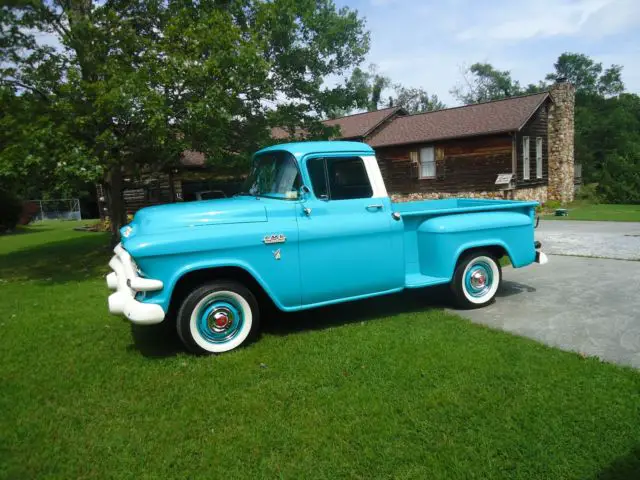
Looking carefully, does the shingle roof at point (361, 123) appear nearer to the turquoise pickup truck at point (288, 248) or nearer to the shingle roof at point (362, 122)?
the shingle roof at point (362, 122)

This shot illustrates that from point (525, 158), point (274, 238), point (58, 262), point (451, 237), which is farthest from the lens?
point (525, 158)

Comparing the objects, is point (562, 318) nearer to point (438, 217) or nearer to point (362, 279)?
point (438, 217)

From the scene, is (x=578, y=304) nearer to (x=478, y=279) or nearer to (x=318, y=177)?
(x=478, y=279)

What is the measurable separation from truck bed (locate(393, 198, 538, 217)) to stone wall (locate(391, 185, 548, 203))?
1446cm

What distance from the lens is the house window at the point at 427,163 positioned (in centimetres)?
2328

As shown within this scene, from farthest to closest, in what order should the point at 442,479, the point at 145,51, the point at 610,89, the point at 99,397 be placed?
1. the point at 610,89
2. the point at 145,51
3. the point at 99,397
4. the point at 442,479

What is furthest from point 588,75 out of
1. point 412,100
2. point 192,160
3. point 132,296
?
point 132,296

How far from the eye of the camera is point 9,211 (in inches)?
990

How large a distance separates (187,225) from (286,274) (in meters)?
1.12

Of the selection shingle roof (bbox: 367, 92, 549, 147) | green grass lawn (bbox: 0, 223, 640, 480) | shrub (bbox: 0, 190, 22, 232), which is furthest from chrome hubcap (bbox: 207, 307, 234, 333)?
shrub (bbox: 0, 190, 22, 232)

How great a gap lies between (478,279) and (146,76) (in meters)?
7.04

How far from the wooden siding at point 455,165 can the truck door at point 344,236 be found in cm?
1751

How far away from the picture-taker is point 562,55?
6231 centimetres

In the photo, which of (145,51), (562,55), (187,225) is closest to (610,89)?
(562,55)
